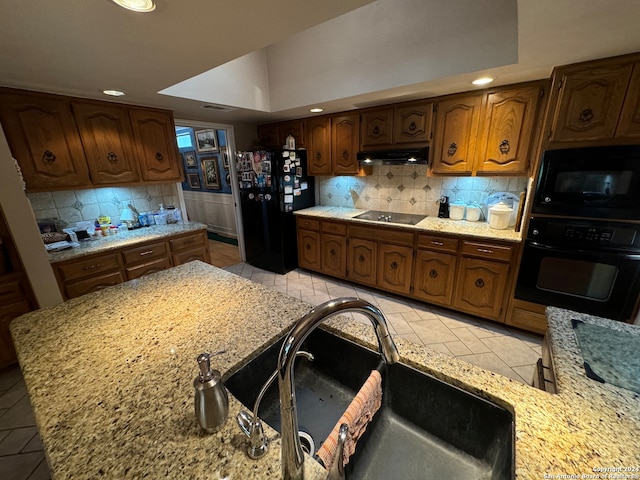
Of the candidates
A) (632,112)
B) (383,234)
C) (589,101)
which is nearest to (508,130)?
(589,101)

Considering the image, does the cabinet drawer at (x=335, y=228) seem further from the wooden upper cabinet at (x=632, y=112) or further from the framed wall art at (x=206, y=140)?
the framed wall art at (x=206, y=140)

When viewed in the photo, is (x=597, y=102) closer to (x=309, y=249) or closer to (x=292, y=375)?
(x=292, y=375)

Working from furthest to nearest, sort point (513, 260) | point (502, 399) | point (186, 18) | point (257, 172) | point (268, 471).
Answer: point (257, 172) < point (513, 260) < point (186, 18) < point (502, 399) < point (268, 471)

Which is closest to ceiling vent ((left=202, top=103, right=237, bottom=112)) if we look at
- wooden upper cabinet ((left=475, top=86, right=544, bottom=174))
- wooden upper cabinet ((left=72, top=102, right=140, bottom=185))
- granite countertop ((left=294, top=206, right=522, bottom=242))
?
wooden upper cabinet ((left=72, top=102, right=140, bottom=185))

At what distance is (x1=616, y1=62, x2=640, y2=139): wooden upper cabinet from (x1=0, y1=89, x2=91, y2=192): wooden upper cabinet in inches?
160

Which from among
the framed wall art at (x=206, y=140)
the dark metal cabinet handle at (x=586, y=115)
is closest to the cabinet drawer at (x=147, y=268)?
the framed wall art at (x=206, y=140)

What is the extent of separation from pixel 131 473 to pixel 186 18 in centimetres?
152

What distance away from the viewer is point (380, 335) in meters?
0.56

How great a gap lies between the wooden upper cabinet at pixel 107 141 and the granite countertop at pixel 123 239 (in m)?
0.55

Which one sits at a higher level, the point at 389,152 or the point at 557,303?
the point at 389,152

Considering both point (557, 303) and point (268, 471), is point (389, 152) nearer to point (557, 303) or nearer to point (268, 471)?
point (557, 303)

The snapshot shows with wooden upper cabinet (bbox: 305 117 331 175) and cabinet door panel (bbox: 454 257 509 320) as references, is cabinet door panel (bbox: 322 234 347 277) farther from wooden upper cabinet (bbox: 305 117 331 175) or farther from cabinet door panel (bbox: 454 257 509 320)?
cabinet door panel (bbox: 454 257 509 320)

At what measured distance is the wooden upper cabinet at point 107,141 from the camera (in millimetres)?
2258

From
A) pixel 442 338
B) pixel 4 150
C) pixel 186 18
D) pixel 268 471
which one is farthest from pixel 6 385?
pixel 442 338
